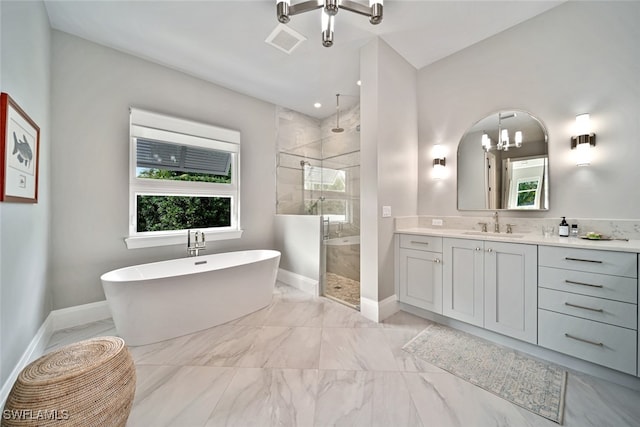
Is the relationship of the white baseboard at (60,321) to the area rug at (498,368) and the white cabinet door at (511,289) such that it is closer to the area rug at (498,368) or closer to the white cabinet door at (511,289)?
the area rug at (498,368)

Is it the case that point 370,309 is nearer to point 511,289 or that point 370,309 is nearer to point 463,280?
point 463,280

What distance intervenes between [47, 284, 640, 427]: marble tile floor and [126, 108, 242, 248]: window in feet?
3.92

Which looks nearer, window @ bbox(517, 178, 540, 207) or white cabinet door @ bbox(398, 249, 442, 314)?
window @ bbox(517, 178, 540, 207)

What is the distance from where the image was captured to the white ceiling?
6.61 ft

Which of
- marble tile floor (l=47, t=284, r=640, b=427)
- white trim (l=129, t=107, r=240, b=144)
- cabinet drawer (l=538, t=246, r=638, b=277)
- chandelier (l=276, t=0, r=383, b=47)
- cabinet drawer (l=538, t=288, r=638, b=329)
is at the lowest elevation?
marble tile floor (l=47, t=284, r=640, b=427)

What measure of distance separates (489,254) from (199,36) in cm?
334

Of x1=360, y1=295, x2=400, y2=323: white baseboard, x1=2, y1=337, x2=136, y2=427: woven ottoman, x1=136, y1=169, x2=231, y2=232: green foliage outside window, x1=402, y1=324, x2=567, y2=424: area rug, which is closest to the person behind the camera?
x1=2, y1=337, x2=136, y2=427: woven ottoman

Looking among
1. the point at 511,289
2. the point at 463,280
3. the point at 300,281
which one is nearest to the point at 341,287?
the point at 300,281

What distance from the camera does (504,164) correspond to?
94.4 inches

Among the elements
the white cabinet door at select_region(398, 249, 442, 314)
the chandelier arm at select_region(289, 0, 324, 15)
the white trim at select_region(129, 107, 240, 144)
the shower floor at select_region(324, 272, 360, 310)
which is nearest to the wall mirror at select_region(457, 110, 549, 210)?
the white cabinet door at select_region(398, 249, 442, 314)

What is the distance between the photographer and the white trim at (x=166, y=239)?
2.57m

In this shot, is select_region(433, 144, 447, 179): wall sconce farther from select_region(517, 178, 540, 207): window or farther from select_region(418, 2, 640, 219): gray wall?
select_region(517, 178, 540, 207): window

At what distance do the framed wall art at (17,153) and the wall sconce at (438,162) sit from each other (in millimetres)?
3411

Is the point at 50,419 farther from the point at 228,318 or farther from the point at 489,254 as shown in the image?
the point at 489,254
